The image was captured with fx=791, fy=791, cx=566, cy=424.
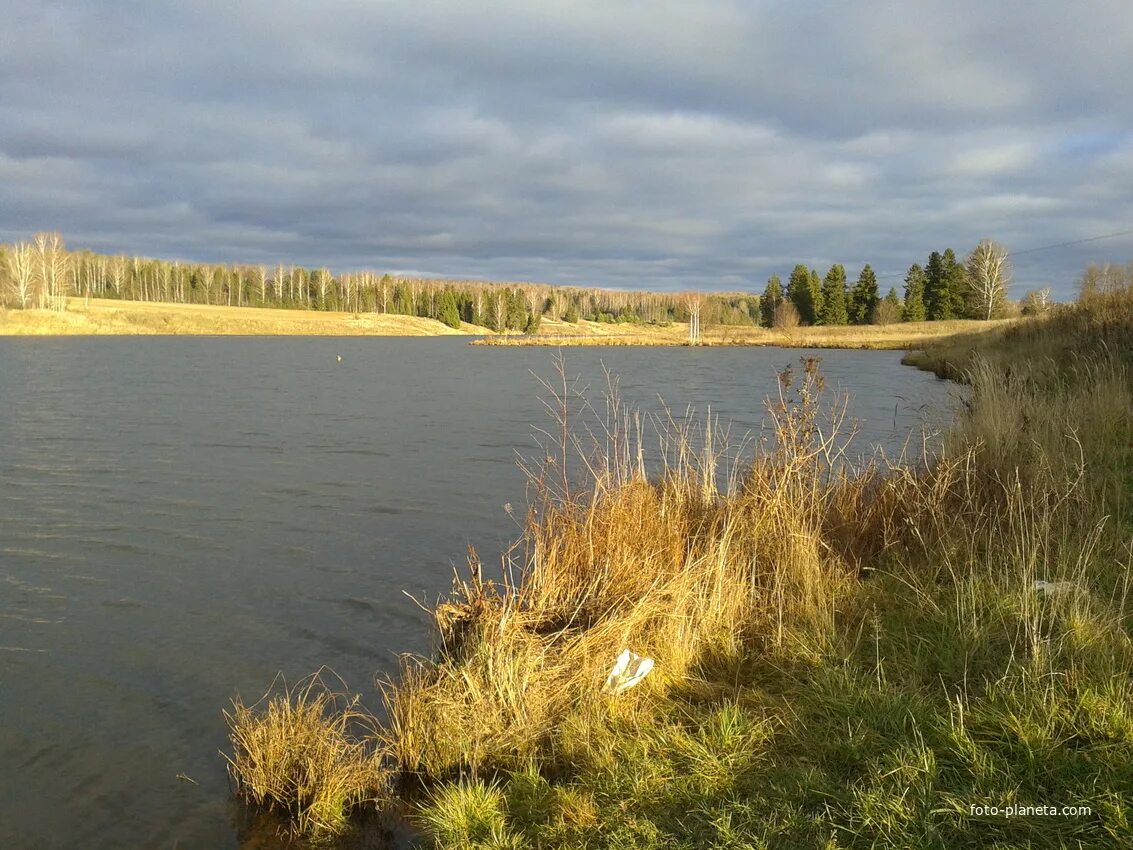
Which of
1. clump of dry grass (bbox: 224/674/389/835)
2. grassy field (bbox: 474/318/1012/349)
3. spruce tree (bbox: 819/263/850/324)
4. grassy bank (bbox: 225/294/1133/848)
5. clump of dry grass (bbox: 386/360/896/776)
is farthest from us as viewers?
spruce tree (bbox: 819/263/850/324)

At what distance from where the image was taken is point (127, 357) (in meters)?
45.9

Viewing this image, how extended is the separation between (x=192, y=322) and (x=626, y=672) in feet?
322

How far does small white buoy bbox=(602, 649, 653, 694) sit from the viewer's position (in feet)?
15.0

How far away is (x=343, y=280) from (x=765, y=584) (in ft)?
507

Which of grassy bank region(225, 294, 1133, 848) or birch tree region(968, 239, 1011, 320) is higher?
birch tree region(968, 239, 1011, 320)

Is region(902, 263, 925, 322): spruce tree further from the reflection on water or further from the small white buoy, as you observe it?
the small white buoy

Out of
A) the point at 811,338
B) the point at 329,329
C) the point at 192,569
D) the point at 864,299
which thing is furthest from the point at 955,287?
the point at 192,569

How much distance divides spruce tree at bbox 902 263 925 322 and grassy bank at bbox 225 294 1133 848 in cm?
8896

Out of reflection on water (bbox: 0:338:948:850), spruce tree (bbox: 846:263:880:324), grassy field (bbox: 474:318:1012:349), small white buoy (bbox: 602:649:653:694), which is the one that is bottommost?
reflection on water (bbox: 0:338:948:850)

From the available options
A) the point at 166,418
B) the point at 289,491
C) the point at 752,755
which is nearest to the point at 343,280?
the point at 166,418

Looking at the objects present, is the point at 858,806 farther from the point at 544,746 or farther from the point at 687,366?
the point at 687,366

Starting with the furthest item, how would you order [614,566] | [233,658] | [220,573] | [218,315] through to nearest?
[218,315] → [220,573] → [233,658] → [614,566]

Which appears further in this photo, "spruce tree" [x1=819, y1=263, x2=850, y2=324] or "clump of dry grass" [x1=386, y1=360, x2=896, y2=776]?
"spruce tree" [x1=819, y1=263, x2=850, y2=324]

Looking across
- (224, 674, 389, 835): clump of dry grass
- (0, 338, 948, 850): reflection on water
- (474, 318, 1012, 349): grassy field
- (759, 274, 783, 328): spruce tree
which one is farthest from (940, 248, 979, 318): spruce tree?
(224, 674, 389, 835): clump of dry grass
